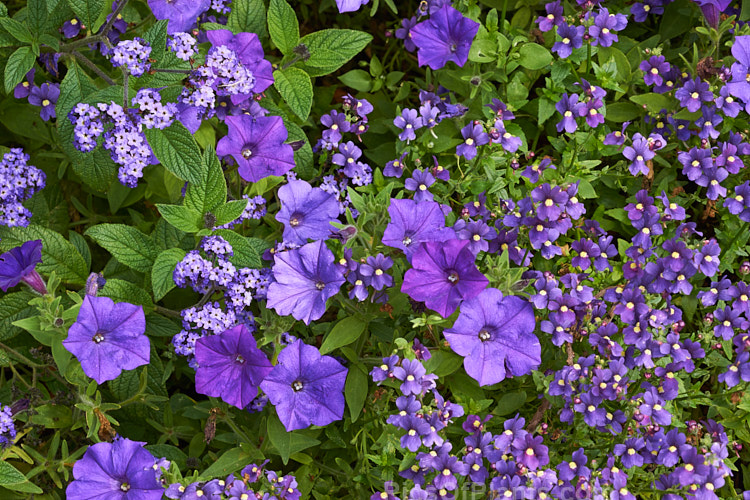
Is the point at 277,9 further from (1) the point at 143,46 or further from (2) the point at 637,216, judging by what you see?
(2) the point at 637,216

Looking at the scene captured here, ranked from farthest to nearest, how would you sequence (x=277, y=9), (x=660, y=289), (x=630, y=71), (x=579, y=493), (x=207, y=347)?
(x=630, y=71) → (x=277, y=9) → (x=660, y=289) → (x=207, y=347) → (x=579, y=493)

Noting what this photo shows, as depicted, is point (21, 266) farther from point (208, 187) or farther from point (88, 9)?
point (88, 9)

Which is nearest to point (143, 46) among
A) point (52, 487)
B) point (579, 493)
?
point (52, 487)

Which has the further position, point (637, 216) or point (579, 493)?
point (637, 216)

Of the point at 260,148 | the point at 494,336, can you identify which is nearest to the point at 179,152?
the point at 260,148

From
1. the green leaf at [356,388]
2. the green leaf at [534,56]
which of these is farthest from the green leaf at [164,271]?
the green leaf at [534,56]

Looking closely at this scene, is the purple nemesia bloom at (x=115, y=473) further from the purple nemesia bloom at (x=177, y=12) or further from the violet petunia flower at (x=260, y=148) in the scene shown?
the purple nemesia bloom at (x=177, y=12)
